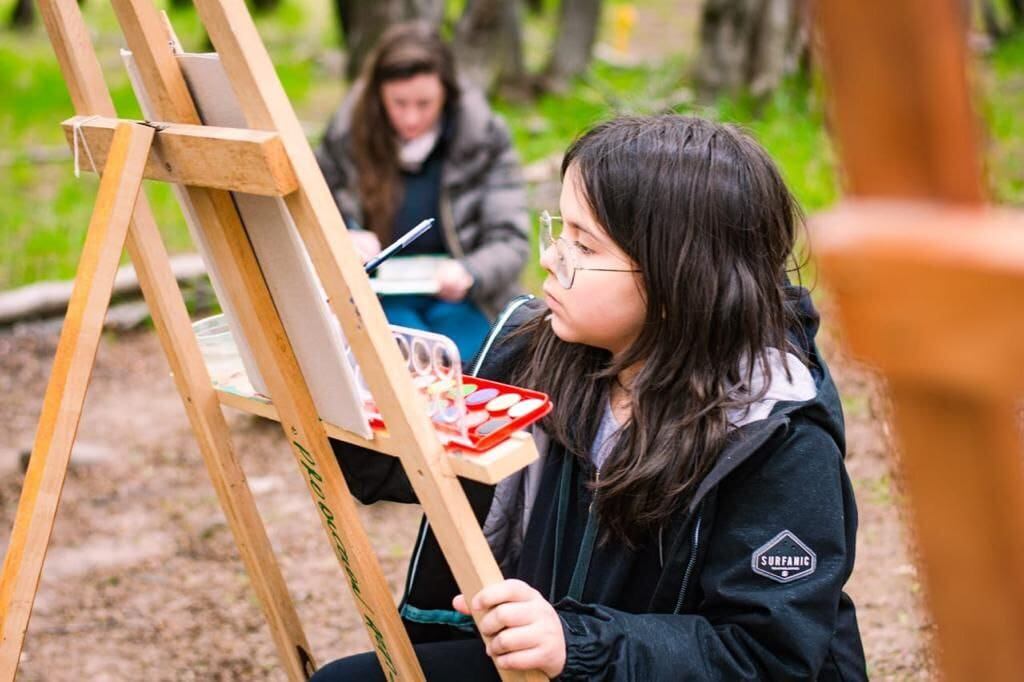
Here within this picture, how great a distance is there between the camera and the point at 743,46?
8227 millimetres

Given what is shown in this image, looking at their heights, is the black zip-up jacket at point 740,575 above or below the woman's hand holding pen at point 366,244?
above

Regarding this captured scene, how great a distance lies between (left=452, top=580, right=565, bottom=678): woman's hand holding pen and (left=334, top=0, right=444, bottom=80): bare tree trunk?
6.59 metres

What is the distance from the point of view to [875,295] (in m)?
0.98

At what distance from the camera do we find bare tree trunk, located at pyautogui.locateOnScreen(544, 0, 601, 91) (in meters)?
10.1

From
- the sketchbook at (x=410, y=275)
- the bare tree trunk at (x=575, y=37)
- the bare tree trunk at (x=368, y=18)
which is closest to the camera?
the sketchbook at (x=410, y=275)

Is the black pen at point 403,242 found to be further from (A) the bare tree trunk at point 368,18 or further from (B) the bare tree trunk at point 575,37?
(B) the bare tree trunk at point 575,37

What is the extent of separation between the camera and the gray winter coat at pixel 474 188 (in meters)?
4.15

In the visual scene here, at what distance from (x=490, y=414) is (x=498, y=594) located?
24 cm

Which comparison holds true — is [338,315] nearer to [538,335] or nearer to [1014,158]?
[538,335]

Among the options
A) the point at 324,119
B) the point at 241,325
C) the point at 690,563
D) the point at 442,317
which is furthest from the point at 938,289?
the point at 324,119

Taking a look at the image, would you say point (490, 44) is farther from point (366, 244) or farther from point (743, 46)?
point (366, 244)

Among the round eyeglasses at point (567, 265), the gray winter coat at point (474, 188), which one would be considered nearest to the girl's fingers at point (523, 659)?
the round eyeglasses at point (567, 265)

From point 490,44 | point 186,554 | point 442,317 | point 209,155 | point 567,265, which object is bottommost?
point 490,44

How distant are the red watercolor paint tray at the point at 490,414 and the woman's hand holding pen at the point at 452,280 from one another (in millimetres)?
2148
